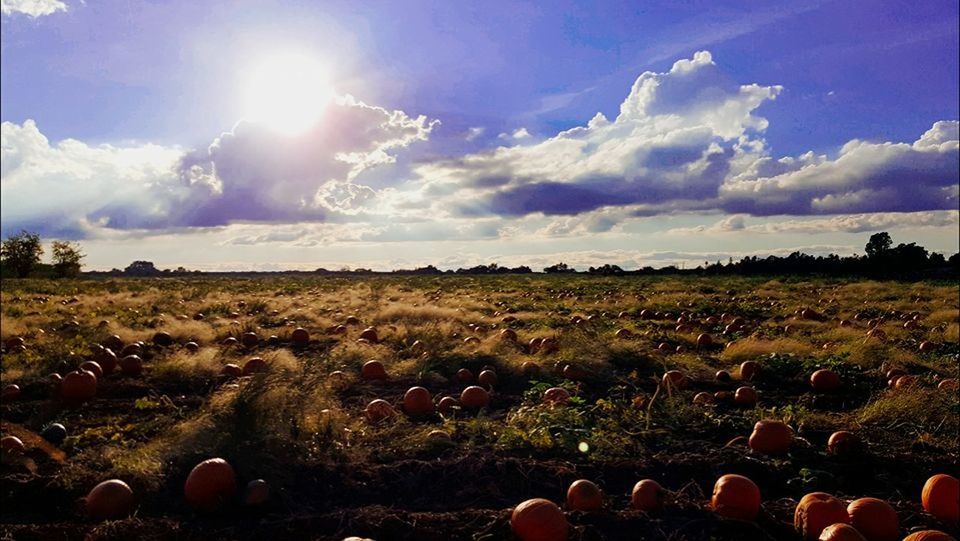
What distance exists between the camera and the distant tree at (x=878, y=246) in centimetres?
5547

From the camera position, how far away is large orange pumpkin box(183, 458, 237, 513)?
207 inches

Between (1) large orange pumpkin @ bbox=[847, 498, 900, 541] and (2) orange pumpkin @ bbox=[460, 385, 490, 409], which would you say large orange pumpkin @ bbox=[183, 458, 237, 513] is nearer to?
(2) orange pumpkin @ bbox=[460, 385, 490, 409]

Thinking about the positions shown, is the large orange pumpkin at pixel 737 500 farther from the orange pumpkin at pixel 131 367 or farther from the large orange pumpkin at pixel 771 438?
the orange pumpkin at pixel 131 367

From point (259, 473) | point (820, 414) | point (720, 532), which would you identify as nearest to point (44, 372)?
point (259, 473)

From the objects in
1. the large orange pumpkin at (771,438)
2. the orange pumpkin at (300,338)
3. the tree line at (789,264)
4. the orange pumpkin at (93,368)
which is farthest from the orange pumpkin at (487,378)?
the tree line at (789,264)

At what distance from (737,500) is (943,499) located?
1.65m

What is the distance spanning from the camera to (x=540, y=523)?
447cm

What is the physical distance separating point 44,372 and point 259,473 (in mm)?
6491

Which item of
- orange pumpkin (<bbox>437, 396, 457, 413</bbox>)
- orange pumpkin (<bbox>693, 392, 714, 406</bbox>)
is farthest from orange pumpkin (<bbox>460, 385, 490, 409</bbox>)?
orange pumpkin (<bbox>693, 392, 714, 406</bbox>)

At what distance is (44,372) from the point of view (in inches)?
402

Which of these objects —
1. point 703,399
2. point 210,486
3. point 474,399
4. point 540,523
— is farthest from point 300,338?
point 540,523

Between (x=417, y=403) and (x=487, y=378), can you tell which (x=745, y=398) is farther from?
(x=417, y=403)

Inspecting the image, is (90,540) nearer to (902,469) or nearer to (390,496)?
(390,496)

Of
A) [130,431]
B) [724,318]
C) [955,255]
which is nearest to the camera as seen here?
[130,431]
